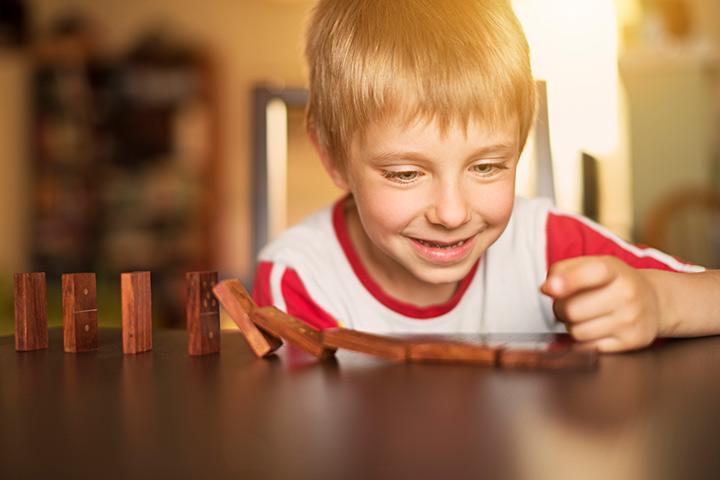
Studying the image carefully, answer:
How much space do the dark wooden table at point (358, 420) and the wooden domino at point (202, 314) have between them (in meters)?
0.05

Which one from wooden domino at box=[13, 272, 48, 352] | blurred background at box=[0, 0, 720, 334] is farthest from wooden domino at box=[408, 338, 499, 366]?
blurred background at box=[0, 0, 720, 334]

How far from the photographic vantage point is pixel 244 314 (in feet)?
2.13

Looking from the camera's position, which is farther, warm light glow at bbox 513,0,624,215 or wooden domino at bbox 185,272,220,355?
warm light glow at bbox 513,0,624,215

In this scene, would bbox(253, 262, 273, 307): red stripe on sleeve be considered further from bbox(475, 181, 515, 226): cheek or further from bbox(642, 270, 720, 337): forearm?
bbox(642, 270, 720, 337): forearm

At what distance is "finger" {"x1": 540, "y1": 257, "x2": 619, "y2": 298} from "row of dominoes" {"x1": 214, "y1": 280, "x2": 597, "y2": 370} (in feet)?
0.14

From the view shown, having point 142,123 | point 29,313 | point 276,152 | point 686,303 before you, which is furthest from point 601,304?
point 142,123

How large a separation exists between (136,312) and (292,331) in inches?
5.2

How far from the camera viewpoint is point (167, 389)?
470 mm

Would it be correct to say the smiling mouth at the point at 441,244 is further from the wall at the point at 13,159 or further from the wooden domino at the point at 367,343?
the wall at the point at 13,159

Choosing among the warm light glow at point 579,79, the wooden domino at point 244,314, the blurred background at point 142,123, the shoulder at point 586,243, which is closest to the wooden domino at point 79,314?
the wooden domino at point 244,314

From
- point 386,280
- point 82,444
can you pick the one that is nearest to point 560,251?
point 386,280

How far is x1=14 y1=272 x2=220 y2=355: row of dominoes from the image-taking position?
25.6 inches

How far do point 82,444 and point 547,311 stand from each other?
95 centimetres

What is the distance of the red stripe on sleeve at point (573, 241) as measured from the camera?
1108mm
